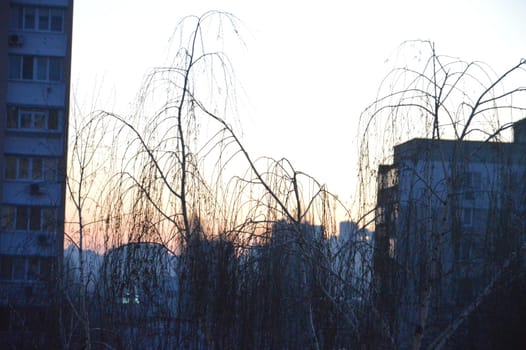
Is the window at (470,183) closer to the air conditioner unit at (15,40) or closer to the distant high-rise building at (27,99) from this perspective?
the distant high-rise building at (27,99)

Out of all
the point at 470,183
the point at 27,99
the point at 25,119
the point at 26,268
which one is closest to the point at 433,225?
the point at 470,183

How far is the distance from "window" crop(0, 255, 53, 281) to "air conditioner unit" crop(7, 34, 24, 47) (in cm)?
277

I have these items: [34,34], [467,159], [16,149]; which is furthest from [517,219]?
[34,34]

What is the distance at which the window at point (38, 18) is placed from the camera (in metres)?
9.39

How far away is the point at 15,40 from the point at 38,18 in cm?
58

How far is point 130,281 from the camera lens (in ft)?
11.7

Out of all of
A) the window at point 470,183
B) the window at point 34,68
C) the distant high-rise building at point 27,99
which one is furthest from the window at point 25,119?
the window at point 470,183

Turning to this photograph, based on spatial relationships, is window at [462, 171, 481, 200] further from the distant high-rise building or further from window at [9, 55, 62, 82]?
window at [9, 55, 62, 82]

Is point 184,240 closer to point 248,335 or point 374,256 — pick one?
point 248,335

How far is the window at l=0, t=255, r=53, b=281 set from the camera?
4.92 metres

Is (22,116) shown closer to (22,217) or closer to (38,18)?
(38,18)

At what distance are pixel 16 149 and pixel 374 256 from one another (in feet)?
20.8

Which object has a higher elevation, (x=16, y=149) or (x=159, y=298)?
(x=16, y=149)

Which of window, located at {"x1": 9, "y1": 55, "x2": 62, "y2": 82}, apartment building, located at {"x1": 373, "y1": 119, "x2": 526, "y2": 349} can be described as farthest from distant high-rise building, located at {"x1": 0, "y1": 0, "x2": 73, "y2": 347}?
apartment building, located at {"x1": 373, "y1": 119, "x2": 526, "y2": 349}
